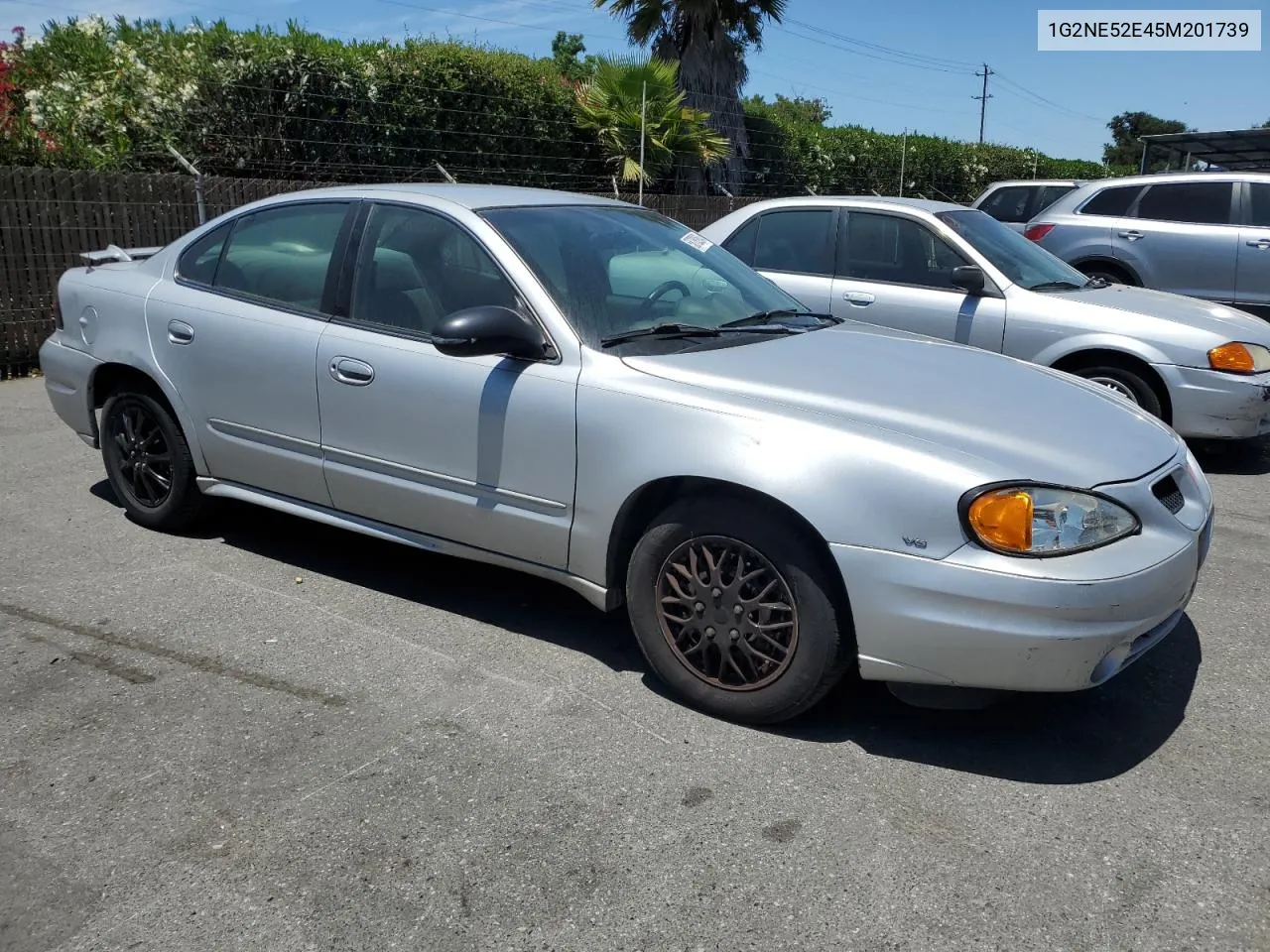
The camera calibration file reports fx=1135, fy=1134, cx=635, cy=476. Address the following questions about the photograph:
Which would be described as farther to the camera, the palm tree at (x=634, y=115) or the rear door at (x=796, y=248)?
the palm tree at (x=634, y=115)

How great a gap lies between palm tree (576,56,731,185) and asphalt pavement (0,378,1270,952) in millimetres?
13100

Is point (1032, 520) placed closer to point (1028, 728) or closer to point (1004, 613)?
point (1004, 613)

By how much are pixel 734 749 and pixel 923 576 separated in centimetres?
78

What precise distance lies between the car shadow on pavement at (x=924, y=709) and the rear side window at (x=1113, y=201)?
668 centimetres

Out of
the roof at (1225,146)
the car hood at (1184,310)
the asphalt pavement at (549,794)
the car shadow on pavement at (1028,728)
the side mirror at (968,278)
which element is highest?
the roof at (1225,146)

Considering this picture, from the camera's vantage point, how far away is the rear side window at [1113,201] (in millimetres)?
10039

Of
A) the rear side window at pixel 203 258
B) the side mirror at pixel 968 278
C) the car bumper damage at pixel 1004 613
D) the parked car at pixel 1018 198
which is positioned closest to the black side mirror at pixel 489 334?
the car bumper damage at pixel 1004 613

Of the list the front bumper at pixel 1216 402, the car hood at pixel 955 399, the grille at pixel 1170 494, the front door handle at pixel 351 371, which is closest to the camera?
the car hood at pixel 955 399

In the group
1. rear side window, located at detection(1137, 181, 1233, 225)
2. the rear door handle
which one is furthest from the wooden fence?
rear side window, located at detection(1137, 181, 1233, 225)

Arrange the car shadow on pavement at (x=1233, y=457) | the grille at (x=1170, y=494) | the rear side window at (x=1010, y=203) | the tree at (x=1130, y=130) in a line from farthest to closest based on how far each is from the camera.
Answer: the tree at (x=1130, y=130) < the rear side window at (x=1010, y=203) < the car shadow on pavement at (x=1233, y=457) < the grille at (x=1170, y=494)

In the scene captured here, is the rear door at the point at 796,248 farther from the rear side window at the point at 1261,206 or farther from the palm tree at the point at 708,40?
the palm tree at the point at 708,40

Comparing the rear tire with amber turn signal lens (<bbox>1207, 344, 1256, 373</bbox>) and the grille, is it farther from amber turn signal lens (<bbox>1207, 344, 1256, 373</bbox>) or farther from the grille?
the grille

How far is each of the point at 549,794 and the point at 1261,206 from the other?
358 inches

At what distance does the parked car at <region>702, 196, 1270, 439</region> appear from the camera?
6562 mm
